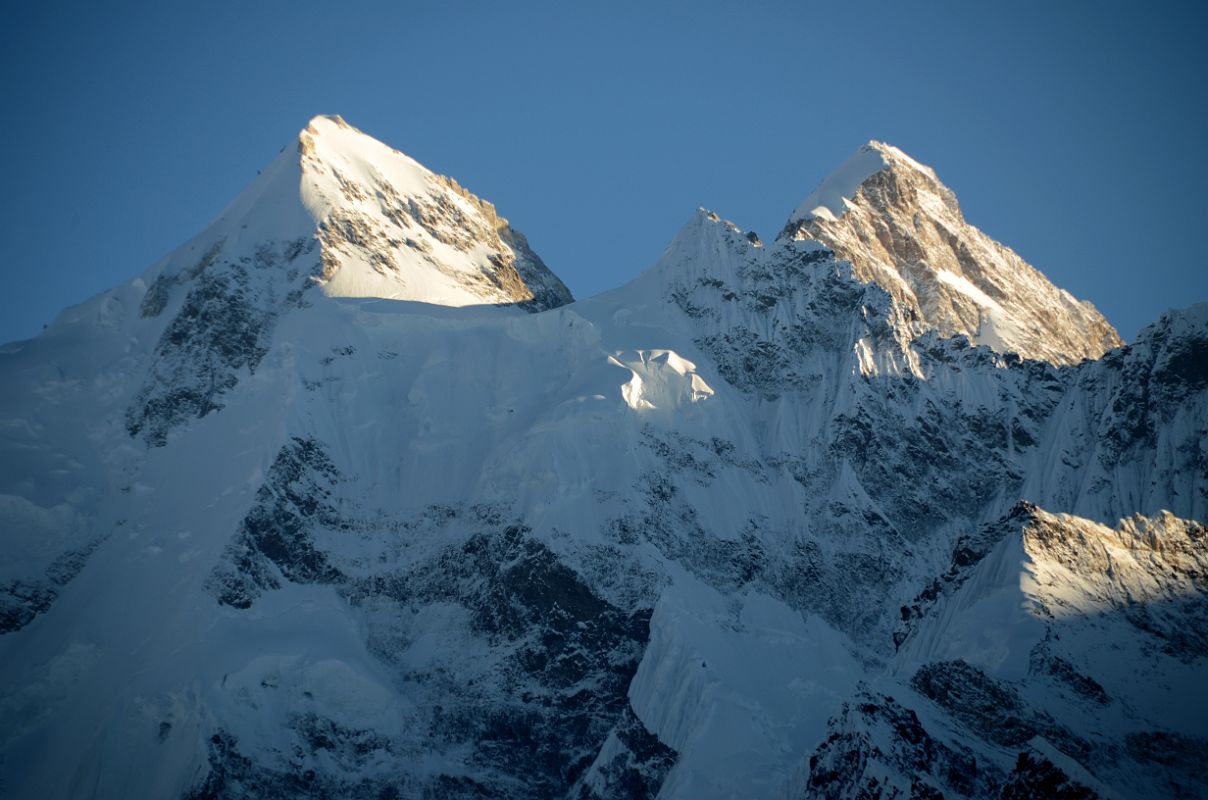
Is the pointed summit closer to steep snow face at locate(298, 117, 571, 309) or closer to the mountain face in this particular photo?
steep snow face at locate(298, 117, 571, 309)

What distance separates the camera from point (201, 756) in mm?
112375

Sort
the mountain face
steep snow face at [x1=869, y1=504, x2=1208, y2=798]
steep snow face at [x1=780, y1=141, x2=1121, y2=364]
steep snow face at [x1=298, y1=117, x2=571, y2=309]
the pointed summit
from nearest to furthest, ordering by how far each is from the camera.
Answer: steep snow face at [x1=869, y1=504, x2=1208, y2=798], the mountain face, the pointed summit, steep snow face at [x1=298, y1=117, x2=571, y2=309], steep snow face at [x1=780, y1=141, x2=1121, y2=364]

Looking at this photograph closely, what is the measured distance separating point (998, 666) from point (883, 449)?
5146 centimetres

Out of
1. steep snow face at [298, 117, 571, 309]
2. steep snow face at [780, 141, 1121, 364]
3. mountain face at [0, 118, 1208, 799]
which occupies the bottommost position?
mountain face at [0, 118, 1208, 799]

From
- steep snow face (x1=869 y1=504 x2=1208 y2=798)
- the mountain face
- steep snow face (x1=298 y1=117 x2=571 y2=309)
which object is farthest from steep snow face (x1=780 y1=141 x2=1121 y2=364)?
steep snow face (x1=869 y1=504 x2=1208 y2=798)

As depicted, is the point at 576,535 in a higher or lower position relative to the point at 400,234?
lower

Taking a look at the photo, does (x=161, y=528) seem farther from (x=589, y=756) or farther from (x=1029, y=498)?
(x=1029, y=498)

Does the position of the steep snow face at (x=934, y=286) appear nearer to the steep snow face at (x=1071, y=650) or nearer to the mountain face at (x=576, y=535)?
the mountain face at (x=576, y=535)

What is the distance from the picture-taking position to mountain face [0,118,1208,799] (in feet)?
341

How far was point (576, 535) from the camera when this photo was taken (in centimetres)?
12975

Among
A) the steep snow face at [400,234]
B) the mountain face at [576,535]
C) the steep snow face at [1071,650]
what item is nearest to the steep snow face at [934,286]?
the mountain face at [576,535]

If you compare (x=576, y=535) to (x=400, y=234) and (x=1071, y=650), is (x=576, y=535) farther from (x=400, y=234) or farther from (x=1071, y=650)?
(x=400, y=234)

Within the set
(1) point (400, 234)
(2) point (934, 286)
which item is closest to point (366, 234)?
(1) point (400, 234)

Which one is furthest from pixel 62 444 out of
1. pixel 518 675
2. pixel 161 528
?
pixel 518 675
